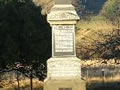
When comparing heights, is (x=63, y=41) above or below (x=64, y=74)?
above

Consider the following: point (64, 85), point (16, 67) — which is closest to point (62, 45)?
point (64, 85)

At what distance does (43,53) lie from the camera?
26.2 metres

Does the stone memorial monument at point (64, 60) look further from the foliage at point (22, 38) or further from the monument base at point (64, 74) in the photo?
the foliage at point (22, 38)

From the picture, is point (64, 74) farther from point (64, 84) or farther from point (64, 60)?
point (64, 60)

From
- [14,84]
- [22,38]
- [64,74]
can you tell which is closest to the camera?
[64,74]

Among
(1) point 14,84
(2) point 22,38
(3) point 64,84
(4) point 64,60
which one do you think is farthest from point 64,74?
Answer: (1) point 14,84

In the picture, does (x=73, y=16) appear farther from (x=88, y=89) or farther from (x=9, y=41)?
(x=88, y=89)

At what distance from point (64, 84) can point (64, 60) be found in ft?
3.12

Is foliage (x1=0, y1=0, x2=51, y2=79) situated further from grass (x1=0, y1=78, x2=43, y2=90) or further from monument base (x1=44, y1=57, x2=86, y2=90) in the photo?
monument base (x1=44, y1=57, x2=86, y2=90)

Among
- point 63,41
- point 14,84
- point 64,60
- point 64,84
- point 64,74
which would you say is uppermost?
point 63,41

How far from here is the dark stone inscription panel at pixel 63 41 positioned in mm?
17719

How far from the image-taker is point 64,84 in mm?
17719

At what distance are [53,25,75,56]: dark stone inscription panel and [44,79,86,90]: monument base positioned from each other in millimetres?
1112

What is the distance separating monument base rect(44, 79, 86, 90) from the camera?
17.6 metres
